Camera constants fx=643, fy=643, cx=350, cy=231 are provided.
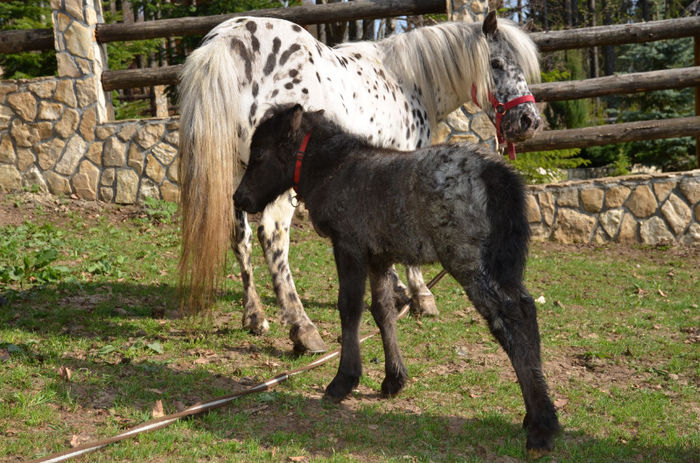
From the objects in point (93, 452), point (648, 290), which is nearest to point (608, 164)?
point (648, 290)

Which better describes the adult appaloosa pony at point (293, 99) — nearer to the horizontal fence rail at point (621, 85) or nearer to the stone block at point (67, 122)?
the horizontal fence rail at point (621, 85)

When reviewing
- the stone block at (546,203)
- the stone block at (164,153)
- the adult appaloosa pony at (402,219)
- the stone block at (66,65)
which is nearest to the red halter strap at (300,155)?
the adult appaloosa pony at (402,219)

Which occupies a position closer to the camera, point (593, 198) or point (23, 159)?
point (23, 159)

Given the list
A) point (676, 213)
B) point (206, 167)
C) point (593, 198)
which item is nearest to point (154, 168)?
point (206, 167)

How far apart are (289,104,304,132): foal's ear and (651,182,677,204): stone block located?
7525 mm

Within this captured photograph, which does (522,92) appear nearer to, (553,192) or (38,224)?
(553,192)

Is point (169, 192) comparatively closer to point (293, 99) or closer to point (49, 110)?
point (49, 110)

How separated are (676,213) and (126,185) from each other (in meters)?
8.47

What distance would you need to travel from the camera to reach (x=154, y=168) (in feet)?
32.6

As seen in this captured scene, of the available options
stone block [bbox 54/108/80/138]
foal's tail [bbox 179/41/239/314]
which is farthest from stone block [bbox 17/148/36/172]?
foal's tail [bbox 179/41/239/314]

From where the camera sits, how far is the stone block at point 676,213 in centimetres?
984

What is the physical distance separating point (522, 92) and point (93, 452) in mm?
4951

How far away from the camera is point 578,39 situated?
1045 cm

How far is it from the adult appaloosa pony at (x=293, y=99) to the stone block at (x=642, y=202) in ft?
14.1
